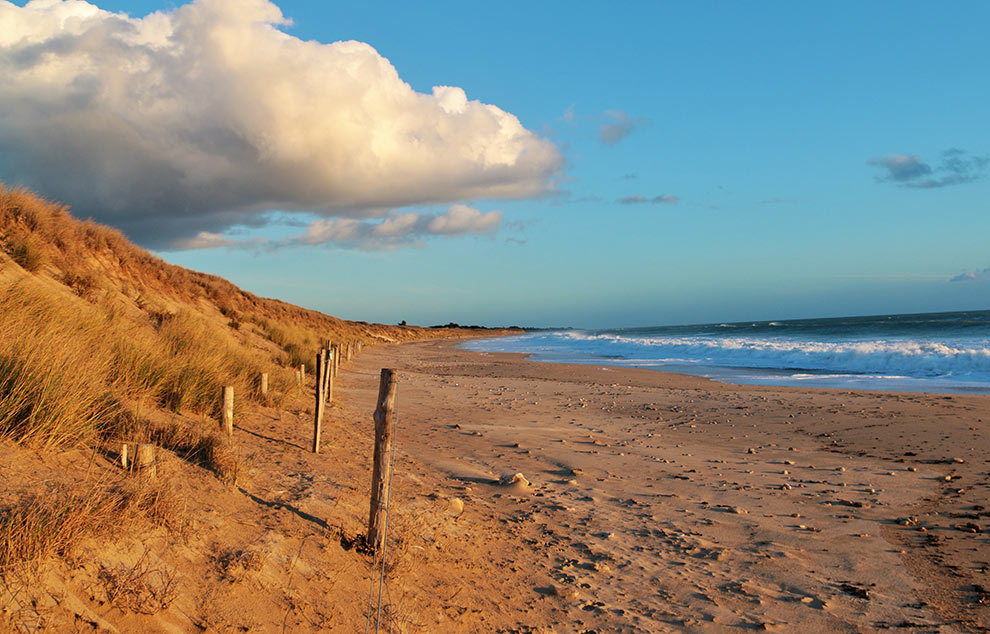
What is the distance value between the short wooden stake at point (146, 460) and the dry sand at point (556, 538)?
219mm

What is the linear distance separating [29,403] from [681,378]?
20075mm

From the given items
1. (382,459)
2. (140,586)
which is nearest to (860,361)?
(382,459)

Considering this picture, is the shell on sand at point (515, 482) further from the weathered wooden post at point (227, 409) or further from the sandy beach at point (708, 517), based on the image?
the weathered wooden post at point (227, 409)

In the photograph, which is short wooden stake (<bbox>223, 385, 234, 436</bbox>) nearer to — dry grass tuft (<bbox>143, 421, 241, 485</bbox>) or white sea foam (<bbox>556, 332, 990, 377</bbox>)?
dry grass tuft (<bbox>143, 421, 241, 485</bbox>)

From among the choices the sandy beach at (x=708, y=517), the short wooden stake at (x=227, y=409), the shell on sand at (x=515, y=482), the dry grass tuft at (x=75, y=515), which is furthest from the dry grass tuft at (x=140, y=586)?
the shell on sand at (x=515, y=482)

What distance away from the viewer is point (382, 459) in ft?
16.8

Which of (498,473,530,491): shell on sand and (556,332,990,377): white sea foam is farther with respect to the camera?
(556,332,990,377): white sea foam

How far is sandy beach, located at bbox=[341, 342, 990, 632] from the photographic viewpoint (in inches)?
183

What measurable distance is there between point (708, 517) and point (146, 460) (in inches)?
217

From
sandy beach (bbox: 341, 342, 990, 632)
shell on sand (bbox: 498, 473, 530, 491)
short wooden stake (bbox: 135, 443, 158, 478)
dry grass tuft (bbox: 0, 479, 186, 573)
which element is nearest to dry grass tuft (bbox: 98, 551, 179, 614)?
dry grass tuft (bbox: 0, 479, 186, 573)

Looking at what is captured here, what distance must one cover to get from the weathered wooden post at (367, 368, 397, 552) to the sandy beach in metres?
0.52

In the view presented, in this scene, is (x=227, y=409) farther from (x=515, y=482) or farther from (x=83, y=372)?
(x=515, y=482)

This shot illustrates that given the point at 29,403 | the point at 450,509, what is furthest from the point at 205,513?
the point at 450,509

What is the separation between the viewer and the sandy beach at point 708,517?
464 centimetres
